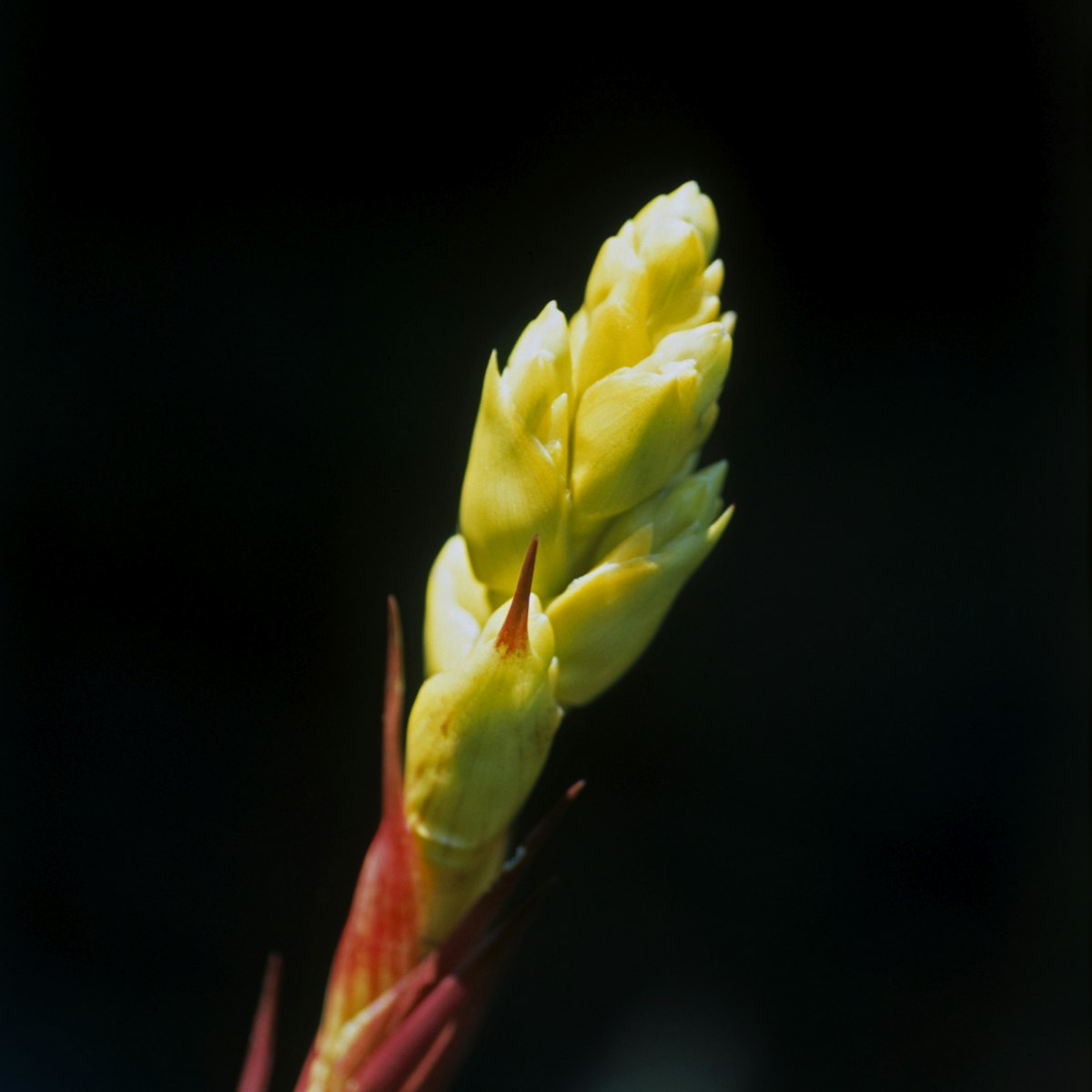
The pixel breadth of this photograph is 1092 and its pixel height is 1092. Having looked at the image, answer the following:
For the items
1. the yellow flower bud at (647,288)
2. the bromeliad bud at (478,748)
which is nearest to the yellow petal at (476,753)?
the bromeliad bud at (478,748)

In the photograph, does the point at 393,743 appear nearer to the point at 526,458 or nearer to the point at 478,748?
the point at 478,748

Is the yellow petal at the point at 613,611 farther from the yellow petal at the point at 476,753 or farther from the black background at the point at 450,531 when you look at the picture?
the black background at the point at 450,531

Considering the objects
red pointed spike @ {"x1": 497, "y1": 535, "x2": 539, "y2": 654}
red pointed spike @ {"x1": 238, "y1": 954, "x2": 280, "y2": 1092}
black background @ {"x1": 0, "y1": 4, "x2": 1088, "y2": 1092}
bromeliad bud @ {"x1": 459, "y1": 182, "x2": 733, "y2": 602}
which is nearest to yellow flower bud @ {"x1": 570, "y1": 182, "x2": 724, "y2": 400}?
bromeliad bud @ {"x1": 459, "y1": 182, "x2": 733, "y2": 602}

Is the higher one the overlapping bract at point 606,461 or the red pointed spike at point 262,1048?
the overlapping bract at point 606,461

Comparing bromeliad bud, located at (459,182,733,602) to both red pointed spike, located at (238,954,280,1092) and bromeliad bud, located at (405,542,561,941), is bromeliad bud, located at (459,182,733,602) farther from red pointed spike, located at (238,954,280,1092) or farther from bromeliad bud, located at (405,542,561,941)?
red pointed spike, located at (238,954,280,1092)

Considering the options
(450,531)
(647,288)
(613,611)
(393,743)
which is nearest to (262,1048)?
(393,743)

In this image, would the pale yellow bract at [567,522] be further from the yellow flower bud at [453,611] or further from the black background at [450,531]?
the black background at [450,531]

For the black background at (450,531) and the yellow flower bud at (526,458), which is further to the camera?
the black background at (450,531)

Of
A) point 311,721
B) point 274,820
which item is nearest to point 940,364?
point 311,721
